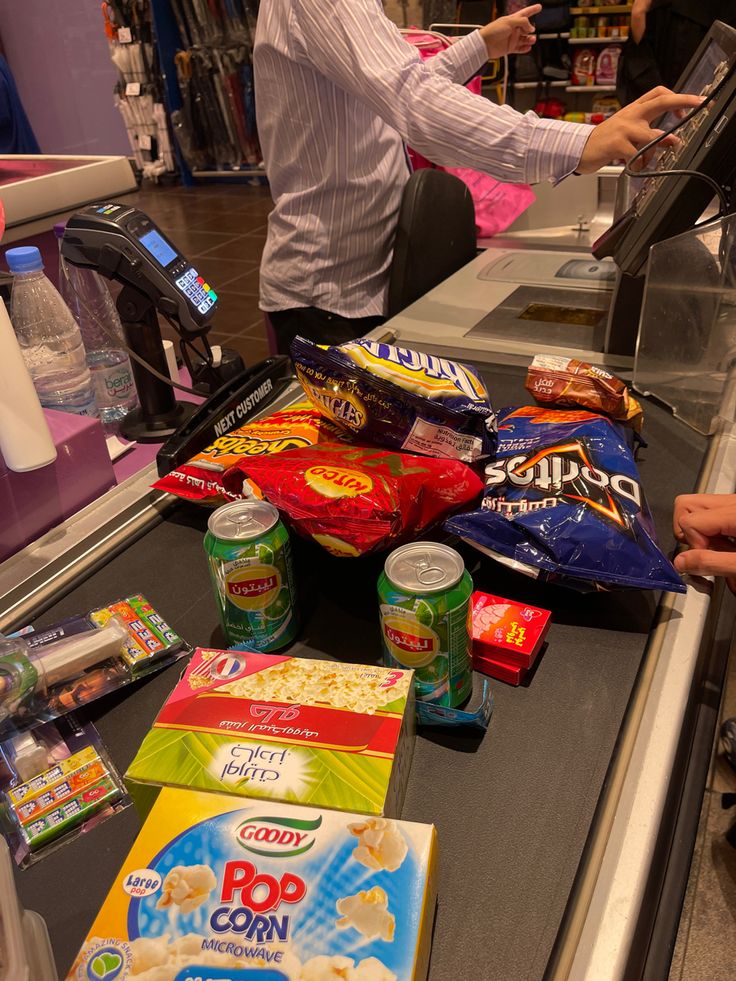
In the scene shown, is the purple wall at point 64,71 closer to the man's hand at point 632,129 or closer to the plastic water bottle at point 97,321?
the plastic water bottle at point 97,321

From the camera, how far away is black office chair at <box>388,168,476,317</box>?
6.49ft

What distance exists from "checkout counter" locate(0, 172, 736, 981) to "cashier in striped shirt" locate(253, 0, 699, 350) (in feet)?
2.19

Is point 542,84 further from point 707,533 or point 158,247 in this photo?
point 707,533

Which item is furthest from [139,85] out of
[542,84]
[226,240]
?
[542,84]

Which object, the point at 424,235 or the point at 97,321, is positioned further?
the point at 424,235

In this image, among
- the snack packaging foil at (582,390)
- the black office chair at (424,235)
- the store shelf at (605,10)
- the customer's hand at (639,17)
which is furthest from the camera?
the store shelf at (605,10)

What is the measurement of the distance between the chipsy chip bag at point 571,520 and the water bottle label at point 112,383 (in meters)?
0.78

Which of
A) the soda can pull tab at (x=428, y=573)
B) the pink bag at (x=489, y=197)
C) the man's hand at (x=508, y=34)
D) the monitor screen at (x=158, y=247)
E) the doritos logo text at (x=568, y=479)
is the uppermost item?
the man's hand at (x=508, y=34)

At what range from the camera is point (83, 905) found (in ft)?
2.07

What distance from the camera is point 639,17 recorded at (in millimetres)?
3348

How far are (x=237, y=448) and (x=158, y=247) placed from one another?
1.45ft

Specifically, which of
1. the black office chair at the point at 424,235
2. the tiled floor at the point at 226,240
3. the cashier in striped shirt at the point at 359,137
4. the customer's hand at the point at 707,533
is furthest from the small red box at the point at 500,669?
the tiled floor at the point at 226,240

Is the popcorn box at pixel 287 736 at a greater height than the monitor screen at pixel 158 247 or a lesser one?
lesser

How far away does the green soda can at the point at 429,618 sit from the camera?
694 millimetres
